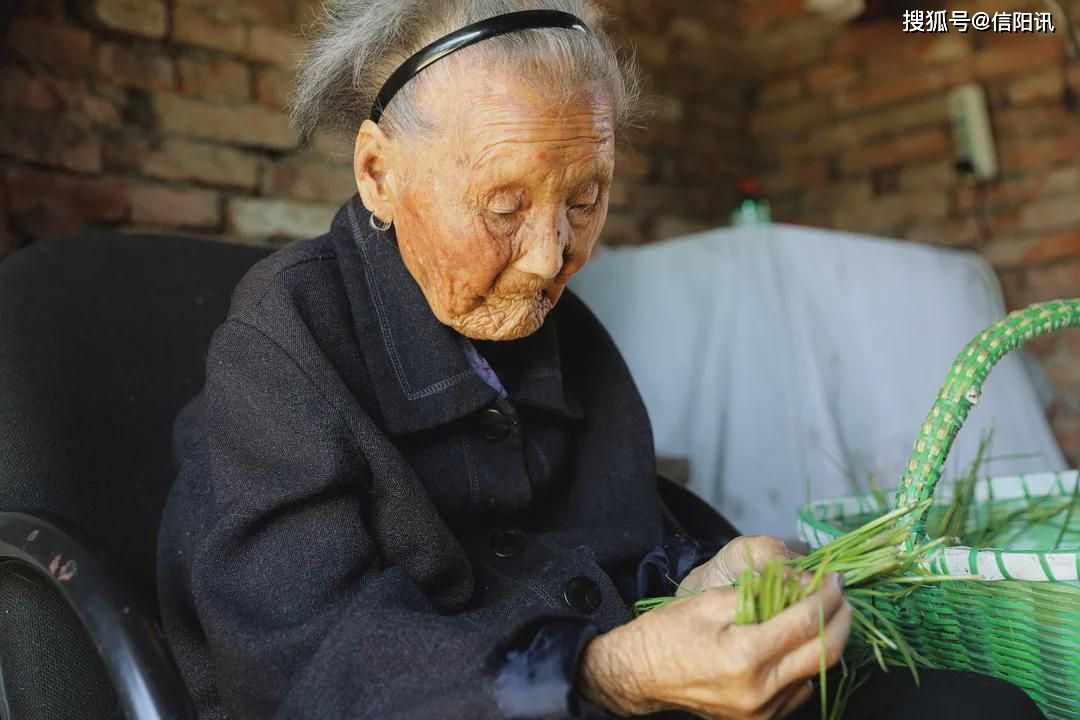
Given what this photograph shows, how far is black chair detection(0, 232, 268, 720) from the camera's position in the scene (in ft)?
2.76

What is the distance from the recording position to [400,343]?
1080 mm

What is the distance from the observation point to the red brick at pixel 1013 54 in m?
2.90

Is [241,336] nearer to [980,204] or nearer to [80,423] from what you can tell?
[80,423]

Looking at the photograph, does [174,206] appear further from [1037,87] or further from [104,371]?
[1037,87]

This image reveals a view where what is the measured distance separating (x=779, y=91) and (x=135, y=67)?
92.3 inches

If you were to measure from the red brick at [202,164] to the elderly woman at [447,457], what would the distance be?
915 mm

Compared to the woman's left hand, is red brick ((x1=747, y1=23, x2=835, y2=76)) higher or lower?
higher

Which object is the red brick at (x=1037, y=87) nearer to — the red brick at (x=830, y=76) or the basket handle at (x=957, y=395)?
the red brick at (x=830, y=76)

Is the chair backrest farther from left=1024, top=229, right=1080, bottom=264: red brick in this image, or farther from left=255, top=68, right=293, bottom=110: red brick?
left=1024, top=229, right=1080, bottom=264: red brick

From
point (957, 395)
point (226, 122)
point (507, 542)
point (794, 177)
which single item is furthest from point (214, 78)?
point (794, 177)

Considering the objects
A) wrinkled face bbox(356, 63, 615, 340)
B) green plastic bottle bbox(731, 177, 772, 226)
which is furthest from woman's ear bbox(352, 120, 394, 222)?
green plastic bottle bbox(731, 177, 772, 226)

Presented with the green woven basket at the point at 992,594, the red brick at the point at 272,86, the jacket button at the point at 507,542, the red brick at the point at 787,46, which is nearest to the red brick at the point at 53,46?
the red brick at the point at 272,86

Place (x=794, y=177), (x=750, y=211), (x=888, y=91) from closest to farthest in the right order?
(x=750, y=211) → (x=888, y=91) → (x=794, y=177)

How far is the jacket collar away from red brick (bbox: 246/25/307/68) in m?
1.21
